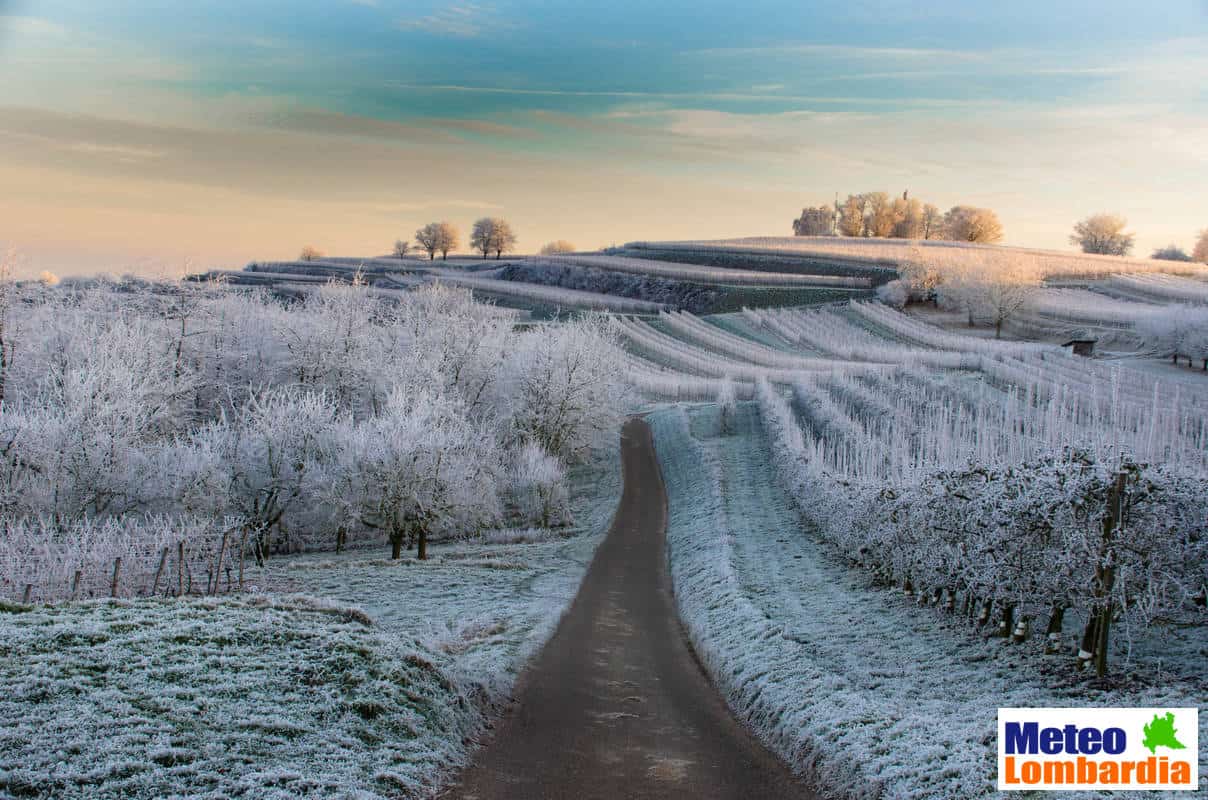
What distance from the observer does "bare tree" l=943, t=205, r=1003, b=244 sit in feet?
536

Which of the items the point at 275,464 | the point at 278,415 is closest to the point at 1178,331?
the point at 278,415

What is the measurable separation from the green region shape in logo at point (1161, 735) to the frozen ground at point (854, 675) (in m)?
0.81

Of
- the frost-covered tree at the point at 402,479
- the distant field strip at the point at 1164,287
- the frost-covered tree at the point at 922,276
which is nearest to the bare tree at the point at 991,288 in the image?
the frost-covered tree at the point at 922,276

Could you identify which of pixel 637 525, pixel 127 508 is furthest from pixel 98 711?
pixel 637 525

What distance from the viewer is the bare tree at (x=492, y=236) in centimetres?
17488

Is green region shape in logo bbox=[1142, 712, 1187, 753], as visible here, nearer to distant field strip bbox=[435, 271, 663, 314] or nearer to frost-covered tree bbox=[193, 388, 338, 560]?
frost-covered tree bbox=[193, 388, 338, 560]

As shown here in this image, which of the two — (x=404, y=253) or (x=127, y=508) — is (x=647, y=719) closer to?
(x=127, y=508)

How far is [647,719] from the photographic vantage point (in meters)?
15.3

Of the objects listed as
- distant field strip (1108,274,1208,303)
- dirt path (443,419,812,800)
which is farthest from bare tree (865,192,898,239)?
dirt path (443,419,812,800)

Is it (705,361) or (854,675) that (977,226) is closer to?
(705,361)

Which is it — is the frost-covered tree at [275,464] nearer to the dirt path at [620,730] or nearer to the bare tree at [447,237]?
the dirt path at [620,730]

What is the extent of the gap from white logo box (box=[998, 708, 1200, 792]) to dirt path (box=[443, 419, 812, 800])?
10.3 ft

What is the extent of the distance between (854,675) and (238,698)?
10882 millimetres

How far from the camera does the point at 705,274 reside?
126 metres
